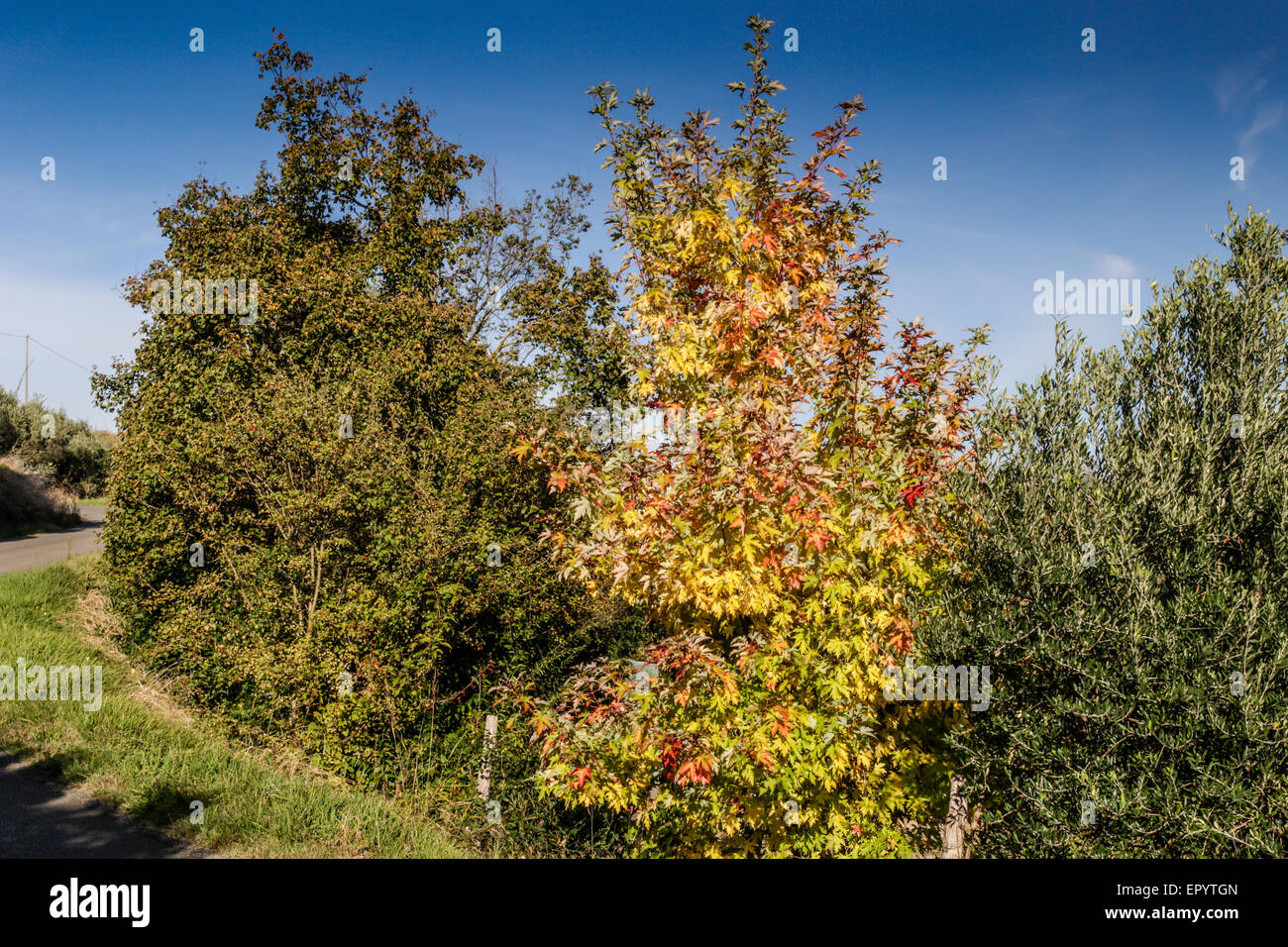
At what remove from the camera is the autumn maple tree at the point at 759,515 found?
5316 mm

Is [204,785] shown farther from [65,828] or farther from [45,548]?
[45,548]

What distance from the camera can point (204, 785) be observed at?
7055 mm

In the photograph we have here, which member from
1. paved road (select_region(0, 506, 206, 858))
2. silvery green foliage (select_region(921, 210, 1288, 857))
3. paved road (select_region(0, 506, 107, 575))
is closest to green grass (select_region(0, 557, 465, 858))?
paved road (select_region(0, 506, 206, 858))

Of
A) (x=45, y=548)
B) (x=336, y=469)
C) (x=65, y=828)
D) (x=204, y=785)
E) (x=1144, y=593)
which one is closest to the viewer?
(x=1144, y=593)

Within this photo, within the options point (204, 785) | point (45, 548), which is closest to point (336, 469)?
point (204, 785)

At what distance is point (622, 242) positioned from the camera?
6582 mm

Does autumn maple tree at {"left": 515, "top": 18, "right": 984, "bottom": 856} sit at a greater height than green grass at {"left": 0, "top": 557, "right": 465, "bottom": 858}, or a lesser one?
greater

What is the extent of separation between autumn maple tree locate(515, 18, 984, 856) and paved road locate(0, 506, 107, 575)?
46.0 feet

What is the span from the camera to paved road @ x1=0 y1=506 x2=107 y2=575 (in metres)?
17.6

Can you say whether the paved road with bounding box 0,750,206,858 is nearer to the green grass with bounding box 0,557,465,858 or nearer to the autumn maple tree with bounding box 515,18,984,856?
the green grass with bounding box 0,557,465,858

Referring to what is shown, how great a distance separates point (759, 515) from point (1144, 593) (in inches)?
99.0

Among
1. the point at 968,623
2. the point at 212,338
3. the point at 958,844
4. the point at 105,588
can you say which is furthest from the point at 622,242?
the point at 105,588

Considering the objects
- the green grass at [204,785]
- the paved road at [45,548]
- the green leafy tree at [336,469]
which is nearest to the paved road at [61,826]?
the green grass at [204,785]
